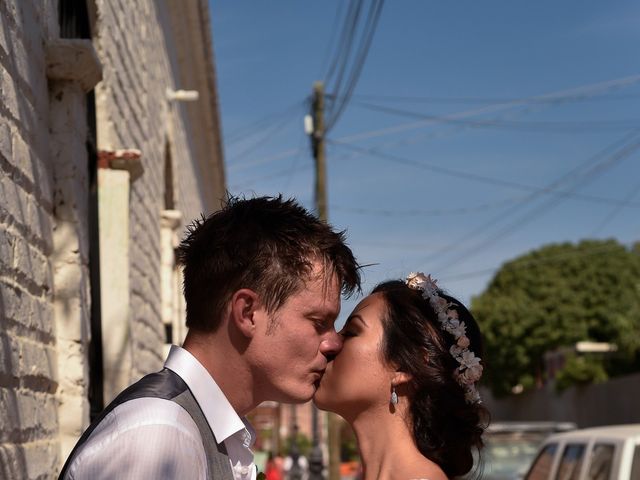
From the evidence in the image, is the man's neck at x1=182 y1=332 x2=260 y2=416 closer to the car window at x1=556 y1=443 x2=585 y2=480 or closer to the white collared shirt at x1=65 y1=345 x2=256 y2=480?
the white collared shirt at x1=65 y1=345 x2=256 y2=480

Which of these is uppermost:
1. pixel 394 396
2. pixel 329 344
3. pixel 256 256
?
pixel 256 256

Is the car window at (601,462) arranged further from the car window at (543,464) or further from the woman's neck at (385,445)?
the woman's neck at (385,445)

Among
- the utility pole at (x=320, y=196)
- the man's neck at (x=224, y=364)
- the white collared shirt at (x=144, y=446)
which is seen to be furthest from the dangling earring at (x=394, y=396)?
the utility pole at (x=320, y=196)

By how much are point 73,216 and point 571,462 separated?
5.44 meters

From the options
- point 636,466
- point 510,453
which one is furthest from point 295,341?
point 510,453

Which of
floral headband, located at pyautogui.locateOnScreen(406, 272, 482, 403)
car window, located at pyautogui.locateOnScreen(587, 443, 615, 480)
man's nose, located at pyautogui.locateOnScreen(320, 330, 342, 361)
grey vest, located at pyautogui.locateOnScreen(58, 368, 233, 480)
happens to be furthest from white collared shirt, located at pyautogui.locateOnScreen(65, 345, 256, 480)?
car window, located at pyautogui.locateOnScreen(587, 443, 615, 480)

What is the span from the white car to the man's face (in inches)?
216

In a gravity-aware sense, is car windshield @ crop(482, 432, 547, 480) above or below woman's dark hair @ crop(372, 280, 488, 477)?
below

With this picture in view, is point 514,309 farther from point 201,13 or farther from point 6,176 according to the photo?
point 6,176

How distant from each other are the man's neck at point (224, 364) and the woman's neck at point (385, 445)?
1.15 meters

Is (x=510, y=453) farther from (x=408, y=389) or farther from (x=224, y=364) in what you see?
(x=224, y=364)

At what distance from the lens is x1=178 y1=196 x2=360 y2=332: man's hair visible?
2.76 metres

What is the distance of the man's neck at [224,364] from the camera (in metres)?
2.77

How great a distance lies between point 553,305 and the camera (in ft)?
176
